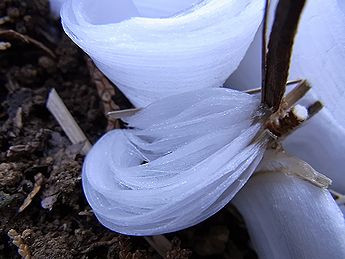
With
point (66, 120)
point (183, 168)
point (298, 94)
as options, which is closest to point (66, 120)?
point (66, 120)

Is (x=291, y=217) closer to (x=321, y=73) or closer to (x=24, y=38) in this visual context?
(x=321, y=73)

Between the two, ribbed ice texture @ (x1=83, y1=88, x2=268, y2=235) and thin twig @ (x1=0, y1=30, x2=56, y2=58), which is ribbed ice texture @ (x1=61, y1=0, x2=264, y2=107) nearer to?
ribbed ice texture @ (x1=83, y1=88, x2=268, y2=235)

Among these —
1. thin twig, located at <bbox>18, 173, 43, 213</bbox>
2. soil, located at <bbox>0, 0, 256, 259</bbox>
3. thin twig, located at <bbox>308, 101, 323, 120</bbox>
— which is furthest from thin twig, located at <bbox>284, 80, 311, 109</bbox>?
thin twig, located at <bbox>18, 173, 43, 213</bbox>

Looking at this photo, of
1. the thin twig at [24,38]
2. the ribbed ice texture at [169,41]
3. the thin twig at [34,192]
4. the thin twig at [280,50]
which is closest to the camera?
the thin twig at [280,50]

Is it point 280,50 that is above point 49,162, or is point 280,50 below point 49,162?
above

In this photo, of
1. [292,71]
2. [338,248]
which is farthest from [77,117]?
[338,248]

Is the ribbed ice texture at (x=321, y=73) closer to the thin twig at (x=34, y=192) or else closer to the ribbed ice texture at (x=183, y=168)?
the ribbed ice texture at (x=183, y=168)

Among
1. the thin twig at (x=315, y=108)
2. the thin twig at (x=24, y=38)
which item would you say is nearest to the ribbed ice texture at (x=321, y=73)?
the thin twig at (x=315, y=108)
